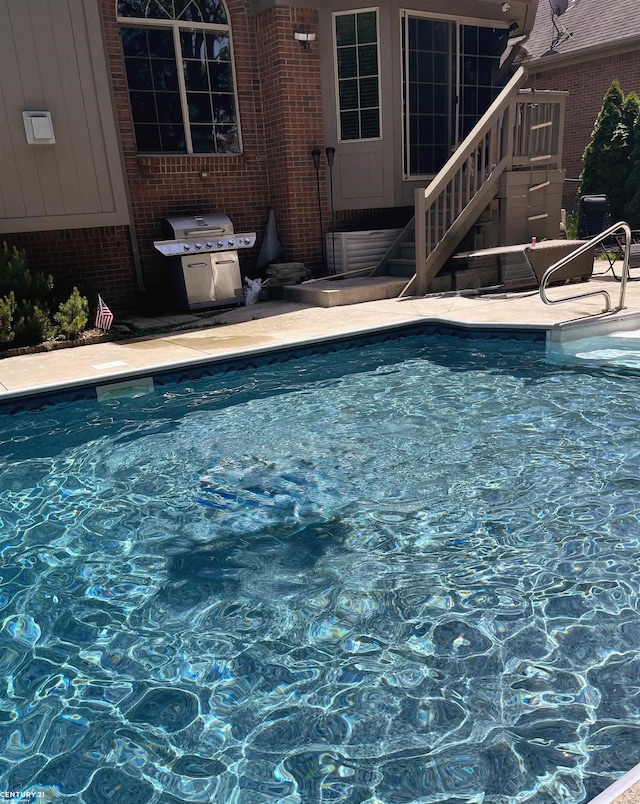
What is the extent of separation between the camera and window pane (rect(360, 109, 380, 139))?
29.7 ft

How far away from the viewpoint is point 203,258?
26.0 feet

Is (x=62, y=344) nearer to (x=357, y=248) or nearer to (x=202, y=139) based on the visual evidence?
(x=202, y=139)

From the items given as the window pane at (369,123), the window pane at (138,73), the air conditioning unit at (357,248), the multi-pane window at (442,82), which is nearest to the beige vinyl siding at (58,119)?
the window pane at (138,73)

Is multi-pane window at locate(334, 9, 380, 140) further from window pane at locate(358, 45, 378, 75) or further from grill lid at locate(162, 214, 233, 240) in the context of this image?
grill lid at locate(162, 214, 233, 240)

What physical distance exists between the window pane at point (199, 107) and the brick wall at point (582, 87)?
329 inches

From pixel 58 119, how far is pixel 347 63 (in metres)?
4.18

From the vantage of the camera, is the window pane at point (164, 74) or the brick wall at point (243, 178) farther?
the window pane at point (164, 74)

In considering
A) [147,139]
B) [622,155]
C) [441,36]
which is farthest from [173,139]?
[622,155]

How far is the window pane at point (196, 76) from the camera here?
8383 millimetres

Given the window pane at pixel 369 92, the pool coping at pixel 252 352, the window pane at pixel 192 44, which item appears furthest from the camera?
the window pane at pixel 369 92

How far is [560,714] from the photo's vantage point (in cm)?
197

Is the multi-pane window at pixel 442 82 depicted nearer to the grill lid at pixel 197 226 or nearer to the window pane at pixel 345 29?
the window pane at pixel 345 29

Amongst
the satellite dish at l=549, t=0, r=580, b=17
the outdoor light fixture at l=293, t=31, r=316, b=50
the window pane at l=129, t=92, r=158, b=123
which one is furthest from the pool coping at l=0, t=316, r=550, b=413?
the satellite dish at l=549, t=0, r=580, b=17

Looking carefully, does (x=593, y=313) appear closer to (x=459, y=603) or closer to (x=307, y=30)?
(x=459, y=603)
